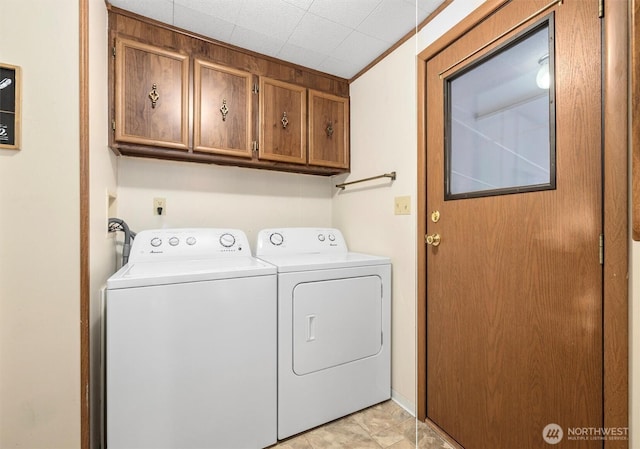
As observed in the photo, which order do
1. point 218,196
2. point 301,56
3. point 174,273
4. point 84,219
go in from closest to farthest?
point 84,219 → point 174,273 → point 301,56 → point 218,196

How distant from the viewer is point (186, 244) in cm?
172

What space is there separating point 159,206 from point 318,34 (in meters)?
1.50

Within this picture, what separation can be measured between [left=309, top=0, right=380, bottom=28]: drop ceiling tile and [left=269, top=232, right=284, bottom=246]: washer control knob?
1343 mm

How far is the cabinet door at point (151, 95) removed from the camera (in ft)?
4.99

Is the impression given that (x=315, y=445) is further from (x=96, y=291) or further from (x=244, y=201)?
(x=244, y=201)

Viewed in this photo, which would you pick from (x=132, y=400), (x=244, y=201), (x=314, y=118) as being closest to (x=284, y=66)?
(x=314, y=118)

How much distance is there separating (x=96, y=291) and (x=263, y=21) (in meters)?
1.64

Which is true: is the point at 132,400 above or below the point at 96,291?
below

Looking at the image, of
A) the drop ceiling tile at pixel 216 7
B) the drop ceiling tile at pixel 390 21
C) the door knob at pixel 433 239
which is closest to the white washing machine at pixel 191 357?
the door knob at pixel 433 239

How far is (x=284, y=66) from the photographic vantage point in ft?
6.56

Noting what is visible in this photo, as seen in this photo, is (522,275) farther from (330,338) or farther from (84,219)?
(84,219)

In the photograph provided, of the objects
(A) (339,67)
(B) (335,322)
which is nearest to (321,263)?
(B) (335,322)

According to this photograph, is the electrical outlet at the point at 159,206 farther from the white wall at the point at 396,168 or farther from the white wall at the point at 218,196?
the white wall at the point at 396,168

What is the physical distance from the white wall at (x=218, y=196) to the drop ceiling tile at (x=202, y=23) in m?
0.82
